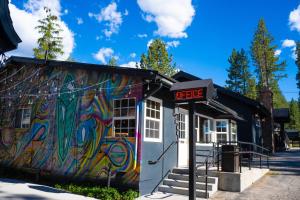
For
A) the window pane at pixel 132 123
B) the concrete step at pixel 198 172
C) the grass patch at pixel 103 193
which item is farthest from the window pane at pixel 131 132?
the concrete step at pixel 198 172

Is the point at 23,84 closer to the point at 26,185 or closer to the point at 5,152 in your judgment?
the point at 5,152

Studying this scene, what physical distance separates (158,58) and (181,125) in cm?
2546

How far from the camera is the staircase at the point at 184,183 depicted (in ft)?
30.7

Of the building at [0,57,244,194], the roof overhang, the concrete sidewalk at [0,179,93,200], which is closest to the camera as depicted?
the roof overhang

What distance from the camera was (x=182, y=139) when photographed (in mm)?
11789

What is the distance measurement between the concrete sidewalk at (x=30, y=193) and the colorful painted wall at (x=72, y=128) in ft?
4.09

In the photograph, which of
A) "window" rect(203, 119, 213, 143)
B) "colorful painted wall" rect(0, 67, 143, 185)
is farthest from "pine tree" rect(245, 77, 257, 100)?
"colorful painted wall" rect(0, 67, 143, 185)

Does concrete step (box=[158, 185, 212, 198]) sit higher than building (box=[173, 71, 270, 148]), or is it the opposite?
building (box=[173, 71, 270, 148])

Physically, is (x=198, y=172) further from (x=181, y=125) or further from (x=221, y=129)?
(x=221, y=129)

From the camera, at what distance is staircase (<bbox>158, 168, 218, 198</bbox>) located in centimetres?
935

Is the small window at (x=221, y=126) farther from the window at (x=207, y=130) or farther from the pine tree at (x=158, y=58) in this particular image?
the pine tree at (x=158, y=58)

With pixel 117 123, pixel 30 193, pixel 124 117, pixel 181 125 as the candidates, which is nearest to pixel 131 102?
pixel 124 117

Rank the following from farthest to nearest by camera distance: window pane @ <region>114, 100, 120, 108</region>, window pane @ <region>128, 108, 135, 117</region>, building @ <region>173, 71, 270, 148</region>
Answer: building @ <region>173, 71, 270, 148</region> < window pane @ <region>114, 100, 120, 108</region> < window pane @ <region>128, 108, 135, 117</region>

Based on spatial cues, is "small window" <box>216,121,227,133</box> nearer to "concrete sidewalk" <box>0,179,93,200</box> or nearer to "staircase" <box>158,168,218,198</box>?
"staircase" <box>158,168,218,198</box>
